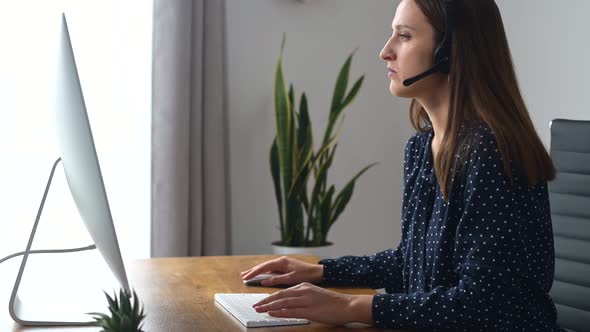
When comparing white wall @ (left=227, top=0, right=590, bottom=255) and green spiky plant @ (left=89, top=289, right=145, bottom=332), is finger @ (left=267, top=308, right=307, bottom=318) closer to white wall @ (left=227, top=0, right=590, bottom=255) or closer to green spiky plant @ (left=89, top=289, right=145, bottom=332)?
green spiky plant @ (left=89, top=289, right=145, bottom=332)

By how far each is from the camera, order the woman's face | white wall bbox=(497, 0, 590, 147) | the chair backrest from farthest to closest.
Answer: white wall bbox=(497, 0, 590, 147) → the chair backrest → the woman's face

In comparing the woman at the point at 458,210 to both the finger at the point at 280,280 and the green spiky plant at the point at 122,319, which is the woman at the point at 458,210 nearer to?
the finger at the point at 280,280

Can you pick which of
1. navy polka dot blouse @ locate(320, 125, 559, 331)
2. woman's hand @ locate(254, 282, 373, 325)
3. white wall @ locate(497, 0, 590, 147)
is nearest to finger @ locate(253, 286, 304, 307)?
woman's hand @ locate(254, 282, 373, 325)

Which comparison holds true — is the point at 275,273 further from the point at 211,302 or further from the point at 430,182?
the point at 430,182

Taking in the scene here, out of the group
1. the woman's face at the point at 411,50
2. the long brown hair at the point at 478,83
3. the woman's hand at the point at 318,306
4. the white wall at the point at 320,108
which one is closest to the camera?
the woman's hand at the point at 318,306

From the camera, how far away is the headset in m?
1.59

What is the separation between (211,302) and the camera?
1565 mm

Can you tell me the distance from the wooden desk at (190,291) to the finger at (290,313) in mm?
19

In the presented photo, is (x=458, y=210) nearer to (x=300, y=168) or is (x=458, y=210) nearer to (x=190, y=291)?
(x=190, y=291)

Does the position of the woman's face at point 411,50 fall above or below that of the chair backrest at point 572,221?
above

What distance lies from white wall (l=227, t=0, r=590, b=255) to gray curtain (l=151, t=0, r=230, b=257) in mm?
144

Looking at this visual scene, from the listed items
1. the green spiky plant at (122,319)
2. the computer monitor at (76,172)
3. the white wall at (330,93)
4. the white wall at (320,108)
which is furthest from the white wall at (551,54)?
the green spiky plant at (122,319)

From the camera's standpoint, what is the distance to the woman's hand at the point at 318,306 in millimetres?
1388

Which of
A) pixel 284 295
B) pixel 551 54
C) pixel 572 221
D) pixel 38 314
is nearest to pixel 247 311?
pixel 284 295
